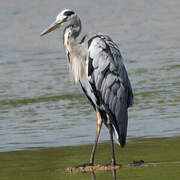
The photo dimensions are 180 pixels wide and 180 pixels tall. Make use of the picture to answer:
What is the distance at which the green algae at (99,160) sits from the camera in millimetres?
8672

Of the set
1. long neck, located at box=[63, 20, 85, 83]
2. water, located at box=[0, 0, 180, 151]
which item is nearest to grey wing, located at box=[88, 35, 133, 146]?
long neck, located at box=[63, 20, 85, 83]

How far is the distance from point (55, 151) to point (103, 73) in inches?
46.3

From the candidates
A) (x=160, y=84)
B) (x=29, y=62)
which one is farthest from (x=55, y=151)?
(x=29, y=62)

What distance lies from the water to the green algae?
0.48m

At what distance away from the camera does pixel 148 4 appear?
21812 millimetres

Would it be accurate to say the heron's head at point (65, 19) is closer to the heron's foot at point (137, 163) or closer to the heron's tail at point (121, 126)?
the heron's tail at point (121, 126)

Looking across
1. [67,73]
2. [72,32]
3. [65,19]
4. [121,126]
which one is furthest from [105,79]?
[67,73]

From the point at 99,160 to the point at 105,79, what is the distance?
0.94 m

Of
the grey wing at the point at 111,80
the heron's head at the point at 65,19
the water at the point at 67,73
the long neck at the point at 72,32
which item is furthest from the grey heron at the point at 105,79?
the water at the point at 67,73

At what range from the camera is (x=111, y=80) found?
31.6 feet

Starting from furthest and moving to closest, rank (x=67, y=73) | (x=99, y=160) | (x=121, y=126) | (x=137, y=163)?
(x=67, y=73) → (x=99, y=160) → (x=121, y=126) → (x=137, y=163)

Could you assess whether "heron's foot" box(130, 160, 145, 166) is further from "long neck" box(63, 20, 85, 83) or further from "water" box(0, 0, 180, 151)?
"water" box(0, 0, 180, 151)

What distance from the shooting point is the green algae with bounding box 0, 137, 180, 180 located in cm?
867

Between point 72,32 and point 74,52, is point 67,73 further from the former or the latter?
point 74,52
